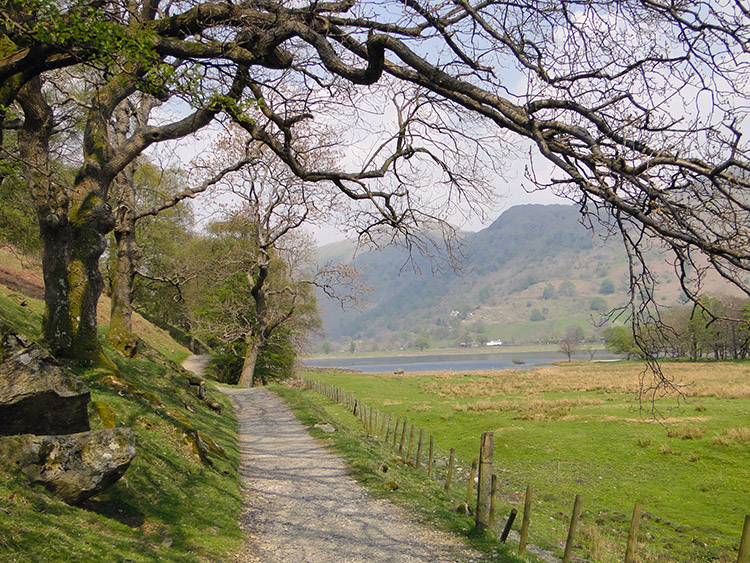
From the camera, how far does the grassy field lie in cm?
1257

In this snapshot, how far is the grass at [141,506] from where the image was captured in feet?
15.9

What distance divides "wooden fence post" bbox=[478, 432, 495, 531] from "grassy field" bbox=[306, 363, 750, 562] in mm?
1992

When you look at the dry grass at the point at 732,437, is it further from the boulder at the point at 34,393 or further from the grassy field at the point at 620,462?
the boulder at the point at 34,393

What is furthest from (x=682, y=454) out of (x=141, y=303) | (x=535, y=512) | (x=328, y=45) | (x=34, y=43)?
(x=141, y=303)

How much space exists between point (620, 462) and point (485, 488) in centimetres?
1412

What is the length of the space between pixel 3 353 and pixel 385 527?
6.72m

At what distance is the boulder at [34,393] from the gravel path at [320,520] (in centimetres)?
331

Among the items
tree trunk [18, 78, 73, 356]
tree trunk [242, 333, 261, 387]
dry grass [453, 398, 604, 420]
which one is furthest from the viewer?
tree trunk [242, 333, 261, 387]

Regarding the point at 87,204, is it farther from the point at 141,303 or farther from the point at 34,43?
the point at 141,303

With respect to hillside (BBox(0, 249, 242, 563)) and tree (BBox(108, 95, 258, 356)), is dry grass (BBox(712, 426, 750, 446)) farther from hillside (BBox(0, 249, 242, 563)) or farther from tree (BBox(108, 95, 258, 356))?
tree (BBox(108, 95, 258, 356))

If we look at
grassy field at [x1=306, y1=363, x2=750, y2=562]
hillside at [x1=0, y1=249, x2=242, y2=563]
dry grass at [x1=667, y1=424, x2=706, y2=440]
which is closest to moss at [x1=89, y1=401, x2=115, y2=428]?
hillside at [x1=0, y1=249, x2=242, y2=563]

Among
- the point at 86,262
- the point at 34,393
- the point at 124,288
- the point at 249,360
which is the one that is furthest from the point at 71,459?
the point at 249,360

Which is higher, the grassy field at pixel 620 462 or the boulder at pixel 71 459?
the boulder at pixel 71 459

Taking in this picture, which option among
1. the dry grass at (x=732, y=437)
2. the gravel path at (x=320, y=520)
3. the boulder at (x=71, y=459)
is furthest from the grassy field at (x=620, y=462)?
the boulder at (x=71, y=459)
